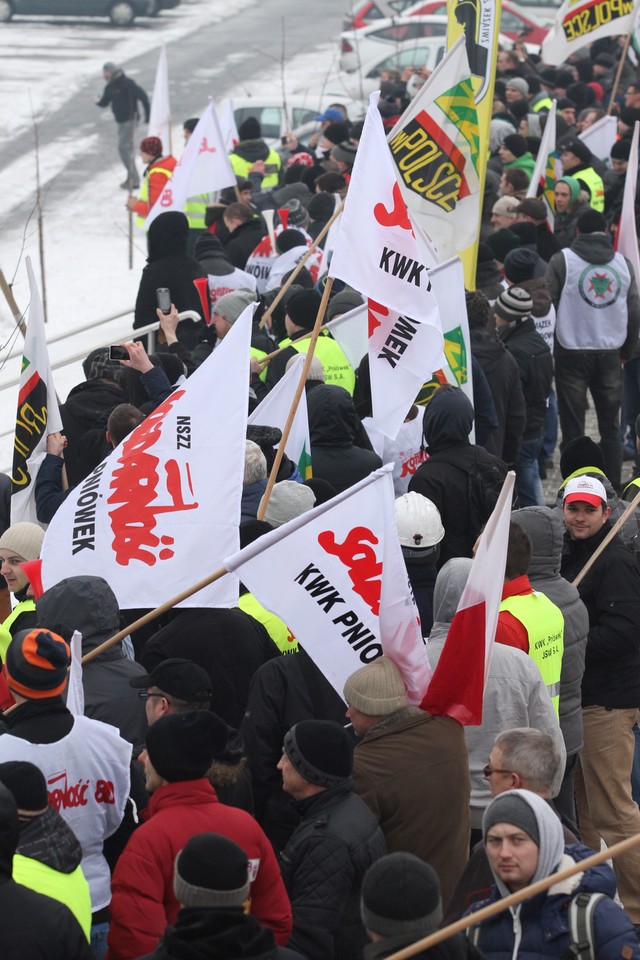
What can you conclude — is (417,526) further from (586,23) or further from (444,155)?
(586,23)

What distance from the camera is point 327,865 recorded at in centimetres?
410

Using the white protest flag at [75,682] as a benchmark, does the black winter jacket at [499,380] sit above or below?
below

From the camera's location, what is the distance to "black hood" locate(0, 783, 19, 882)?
337 cm

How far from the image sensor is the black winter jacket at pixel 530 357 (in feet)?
29.4

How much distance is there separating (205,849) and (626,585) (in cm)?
290

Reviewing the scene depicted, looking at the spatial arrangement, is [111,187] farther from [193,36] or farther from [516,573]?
[516,573]

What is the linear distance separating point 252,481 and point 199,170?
6495mm

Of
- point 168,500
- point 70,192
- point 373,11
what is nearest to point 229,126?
point 70,192

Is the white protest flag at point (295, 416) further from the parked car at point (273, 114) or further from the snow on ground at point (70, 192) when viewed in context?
the parked car at point (273, 114)

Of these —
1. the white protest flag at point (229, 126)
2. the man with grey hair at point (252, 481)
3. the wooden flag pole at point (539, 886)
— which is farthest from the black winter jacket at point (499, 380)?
the white protest flag at point (229, 126)

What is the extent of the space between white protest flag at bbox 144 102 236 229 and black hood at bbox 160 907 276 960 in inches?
365

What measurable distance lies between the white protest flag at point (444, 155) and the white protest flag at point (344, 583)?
3847 millimetres

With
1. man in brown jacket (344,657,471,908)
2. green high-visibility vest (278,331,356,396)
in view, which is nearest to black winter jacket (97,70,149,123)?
green high-visibility vest (278,331,356,396)

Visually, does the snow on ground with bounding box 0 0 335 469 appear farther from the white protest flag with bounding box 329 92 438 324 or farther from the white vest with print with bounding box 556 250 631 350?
the white vest with print with bounding box 556 250 631 350
